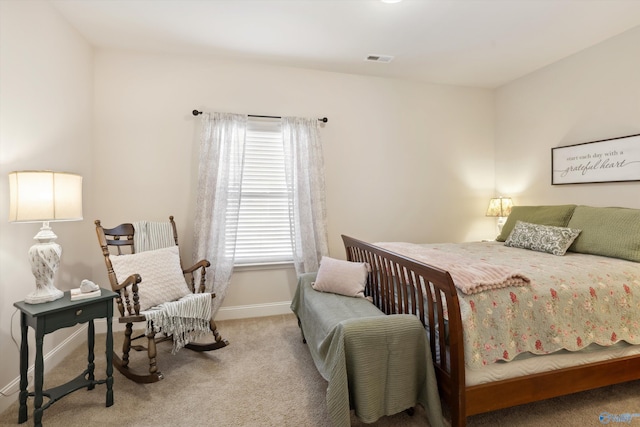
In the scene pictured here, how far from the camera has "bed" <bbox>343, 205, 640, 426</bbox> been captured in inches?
59.4

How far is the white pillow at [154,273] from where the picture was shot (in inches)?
88.5

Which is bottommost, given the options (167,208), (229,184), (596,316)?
(596,316)

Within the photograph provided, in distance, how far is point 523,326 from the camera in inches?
63.2

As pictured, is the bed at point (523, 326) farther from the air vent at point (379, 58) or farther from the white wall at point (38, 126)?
the white wall at point (38, 126)

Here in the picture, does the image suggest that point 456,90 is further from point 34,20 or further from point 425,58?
point 34,20

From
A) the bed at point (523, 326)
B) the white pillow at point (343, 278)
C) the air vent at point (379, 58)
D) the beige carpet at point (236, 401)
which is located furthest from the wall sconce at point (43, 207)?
the air vent at point (379, 58)

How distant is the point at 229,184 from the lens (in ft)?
10.1

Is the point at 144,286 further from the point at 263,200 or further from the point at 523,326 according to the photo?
the point at 523,326

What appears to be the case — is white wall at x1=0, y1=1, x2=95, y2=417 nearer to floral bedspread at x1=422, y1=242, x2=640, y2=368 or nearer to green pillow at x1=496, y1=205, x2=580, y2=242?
floral bedspread at x1=422, y1=242, x2=640, y2=368

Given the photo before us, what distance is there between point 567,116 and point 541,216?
A: 111 cm

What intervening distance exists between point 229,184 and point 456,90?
3008mm

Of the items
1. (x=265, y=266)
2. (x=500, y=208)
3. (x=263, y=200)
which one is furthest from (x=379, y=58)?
(x=265, y=266)

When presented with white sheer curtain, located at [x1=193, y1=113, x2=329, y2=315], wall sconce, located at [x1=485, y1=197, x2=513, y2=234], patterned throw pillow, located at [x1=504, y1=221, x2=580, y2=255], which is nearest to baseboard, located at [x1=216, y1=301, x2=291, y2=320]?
white sheer curtain, located at [x1=193, y1=113, x2=329, y2=315]

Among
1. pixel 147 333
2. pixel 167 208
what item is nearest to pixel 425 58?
pixel 167 208
